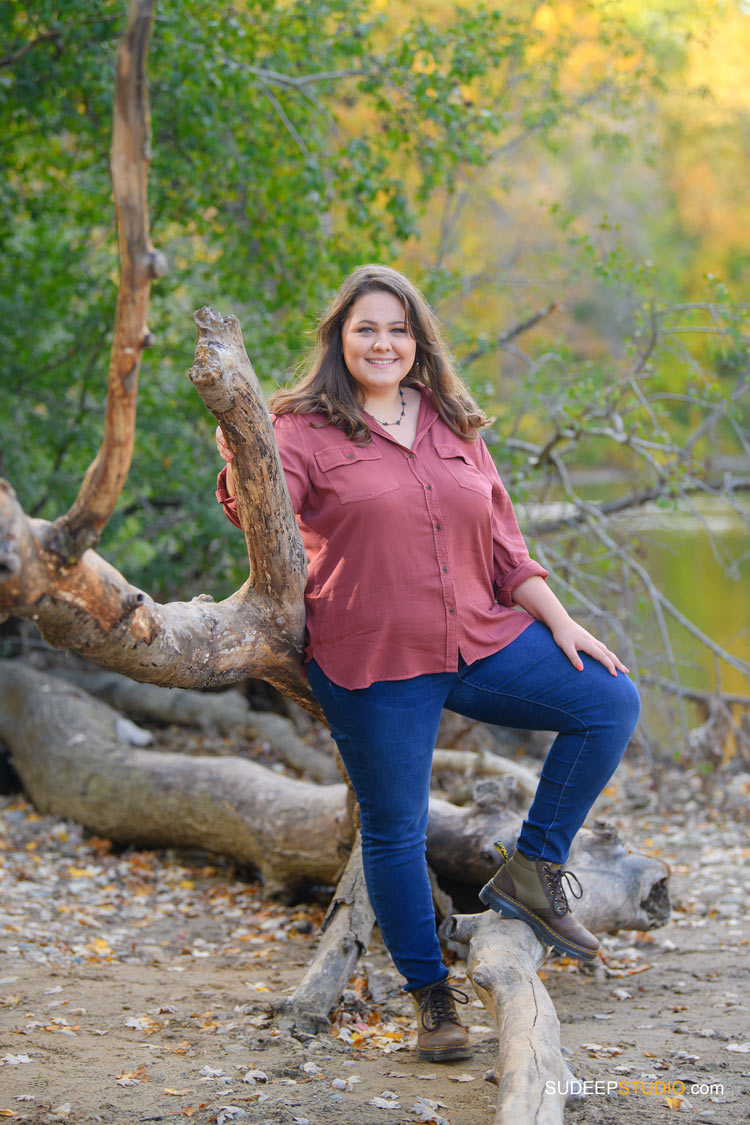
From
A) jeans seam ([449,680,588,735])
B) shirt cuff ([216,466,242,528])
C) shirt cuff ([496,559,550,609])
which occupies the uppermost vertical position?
shirt cuff ([216,466,242,528])

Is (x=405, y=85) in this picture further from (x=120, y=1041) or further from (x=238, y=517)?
(x=120, y=1041)

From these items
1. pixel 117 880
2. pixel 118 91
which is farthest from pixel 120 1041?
pixel 118 91

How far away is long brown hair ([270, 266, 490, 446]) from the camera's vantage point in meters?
3.09

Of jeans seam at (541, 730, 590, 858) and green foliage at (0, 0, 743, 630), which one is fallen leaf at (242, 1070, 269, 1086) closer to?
jeans seam at (541, 730, 590, 858)

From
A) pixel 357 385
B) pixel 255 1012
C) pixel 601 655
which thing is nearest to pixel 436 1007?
pixel 255 1012

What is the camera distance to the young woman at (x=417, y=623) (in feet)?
9.44

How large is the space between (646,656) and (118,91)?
6.26m

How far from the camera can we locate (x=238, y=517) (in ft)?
9.94

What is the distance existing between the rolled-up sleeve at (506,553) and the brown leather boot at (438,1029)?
1.16m

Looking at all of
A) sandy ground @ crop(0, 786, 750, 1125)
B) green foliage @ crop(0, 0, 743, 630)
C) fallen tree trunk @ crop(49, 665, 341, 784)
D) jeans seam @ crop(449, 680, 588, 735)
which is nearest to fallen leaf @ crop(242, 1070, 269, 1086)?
sandy ground @ crop(0, 786, 750, 1125)

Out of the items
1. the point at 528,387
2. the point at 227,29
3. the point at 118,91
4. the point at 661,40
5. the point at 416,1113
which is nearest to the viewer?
the point at 118,91

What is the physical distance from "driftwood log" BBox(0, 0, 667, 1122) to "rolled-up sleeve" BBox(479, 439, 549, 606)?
23.3 inches

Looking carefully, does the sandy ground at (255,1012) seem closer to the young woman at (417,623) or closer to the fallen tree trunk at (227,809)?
the fallen tree trunk at (227,809)

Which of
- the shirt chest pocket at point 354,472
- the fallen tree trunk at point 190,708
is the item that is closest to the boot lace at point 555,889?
the shirt chest pocket at point 354,472
